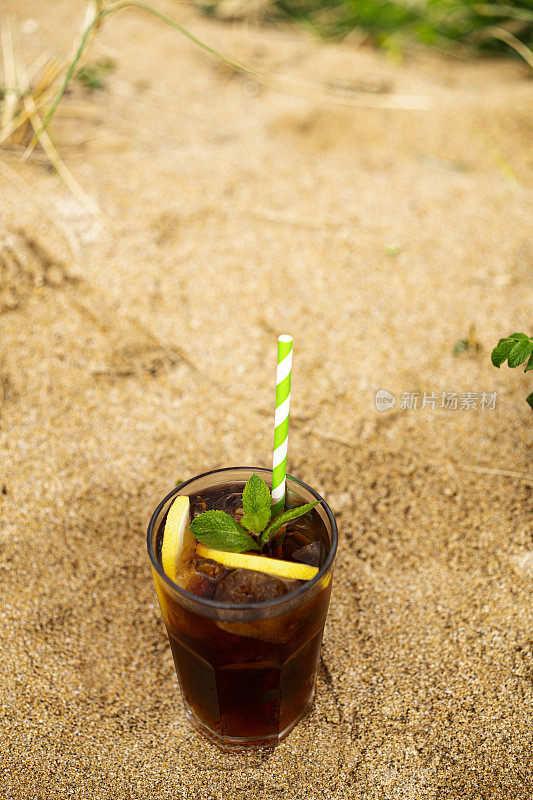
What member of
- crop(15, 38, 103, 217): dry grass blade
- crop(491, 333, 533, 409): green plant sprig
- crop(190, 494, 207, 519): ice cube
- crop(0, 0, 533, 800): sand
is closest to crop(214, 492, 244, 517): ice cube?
crop(190, 494, 207, 519): ice cube

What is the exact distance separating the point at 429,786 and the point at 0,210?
7.95ft

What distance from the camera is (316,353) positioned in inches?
85.0

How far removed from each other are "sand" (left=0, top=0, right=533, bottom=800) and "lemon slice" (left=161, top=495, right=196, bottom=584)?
1.31 feet

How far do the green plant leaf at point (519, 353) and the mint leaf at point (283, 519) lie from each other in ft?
1.71

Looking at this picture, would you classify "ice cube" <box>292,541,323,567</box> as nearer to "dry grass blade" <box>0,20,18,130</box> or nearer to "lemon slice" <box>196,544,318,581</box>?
"lemon slice" <box>196,544,318,581</box>

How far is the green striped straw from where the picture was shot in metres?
1.03

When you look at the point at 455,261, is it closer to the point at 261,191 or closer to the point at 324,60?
the point at 261,191

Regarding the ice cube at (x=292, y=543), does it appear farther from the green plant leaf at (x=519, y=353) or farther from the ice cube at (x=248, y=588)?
the green plant leaf at (x=519, y=353)

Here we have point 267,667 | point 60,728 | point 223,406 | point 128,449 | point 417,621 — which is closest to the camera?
point 267,667

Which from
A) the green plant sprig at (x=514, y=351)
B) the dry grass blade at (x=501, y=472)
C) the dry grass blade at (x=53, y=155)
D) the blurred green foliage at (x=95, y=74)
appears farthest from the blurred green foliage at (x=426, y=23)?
the green plant sprig at (x=514, y=351)

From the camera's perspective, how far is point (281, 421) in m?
1.09

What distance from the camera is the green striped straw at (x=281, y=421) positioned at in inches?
40.6

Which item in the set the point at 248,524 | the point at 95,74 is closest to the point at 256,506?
the point at 248,524

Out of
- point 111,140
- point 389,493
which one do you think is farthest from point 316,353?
point 111,140
